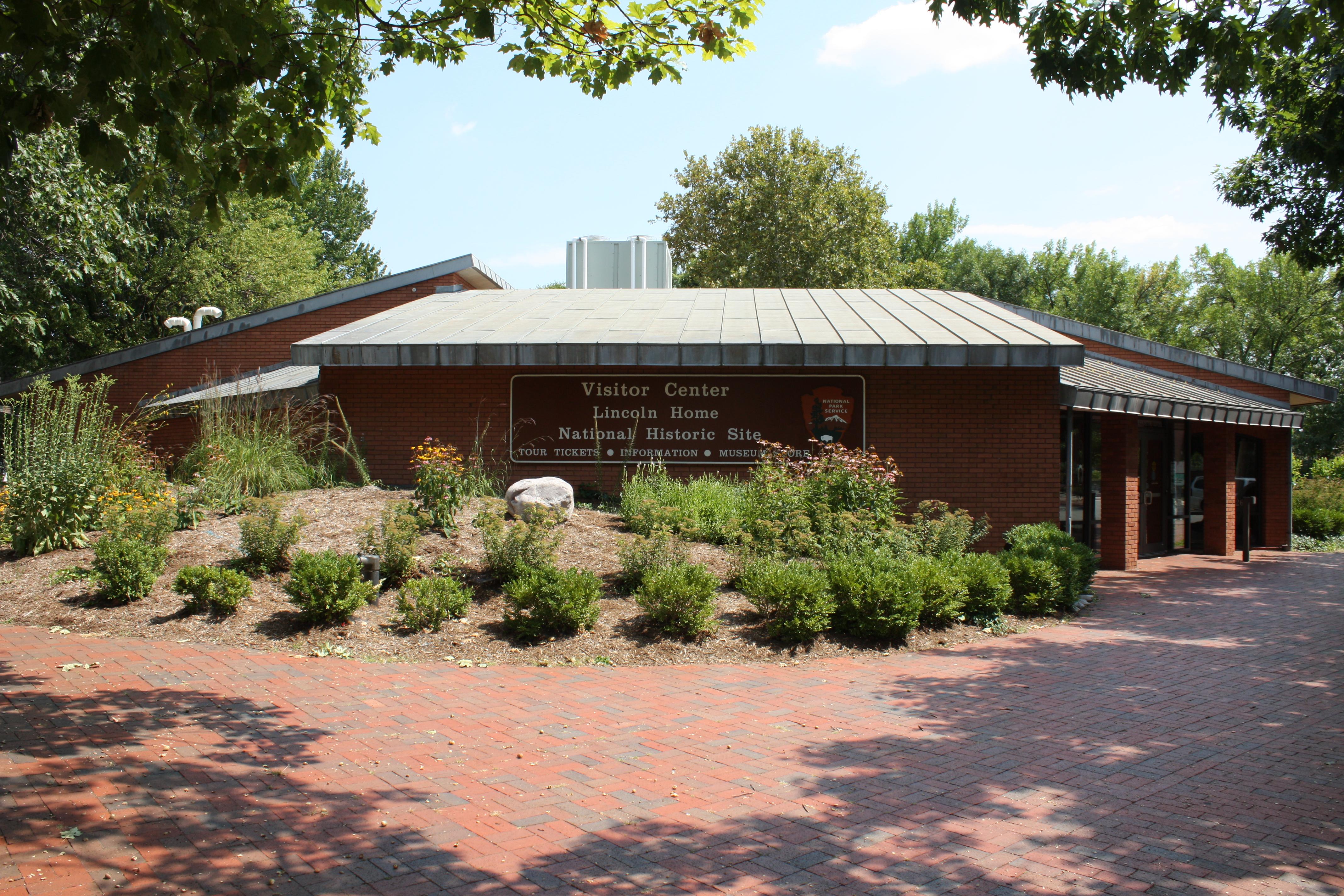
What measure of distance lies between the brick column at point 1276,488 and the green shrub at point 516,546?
1628 centimetres

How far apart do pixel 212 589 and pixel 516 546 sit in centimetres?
251

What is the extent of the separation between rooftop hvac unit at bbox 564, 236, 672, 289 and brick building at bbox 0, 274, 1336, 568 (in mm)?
6990

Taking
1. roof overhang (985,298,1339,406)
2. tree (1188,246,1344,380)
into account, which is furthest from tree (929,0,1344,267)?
tree (1188,246,1344,380)

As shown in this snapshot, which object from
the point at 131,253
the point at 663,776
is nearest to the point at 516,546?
the point at 663,776

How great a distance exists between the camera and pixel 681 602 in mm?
7281

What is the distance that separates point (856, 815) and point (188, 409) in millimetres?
12976

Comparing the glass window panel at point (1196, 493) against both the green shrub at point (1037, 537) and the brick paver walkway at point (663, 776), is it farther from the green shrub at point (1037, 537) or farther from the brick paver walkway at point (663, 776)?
the brick paver walkway at point (663, 776)

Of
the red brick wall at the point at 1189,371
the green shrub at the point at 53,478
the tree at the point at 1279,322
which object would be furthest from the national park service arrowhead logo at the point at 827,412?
the tree at the point at 1279,322

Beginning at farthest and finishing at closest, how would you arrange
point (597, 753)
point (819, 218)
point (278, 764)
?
point (819, 218) < point (597, 753) < point (278, 764)

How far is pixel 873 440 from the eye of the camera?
486 inches

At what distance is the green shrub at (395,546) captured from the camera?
26.4 ft

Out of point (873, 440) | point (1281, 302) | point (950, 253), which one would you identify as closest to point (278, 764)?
point (873, 440)

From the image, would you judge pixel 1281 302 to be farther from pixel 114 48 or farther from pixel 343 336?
pixel 114 48

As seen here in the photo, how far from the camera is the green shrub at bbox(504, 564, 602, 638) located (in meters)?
7.16
